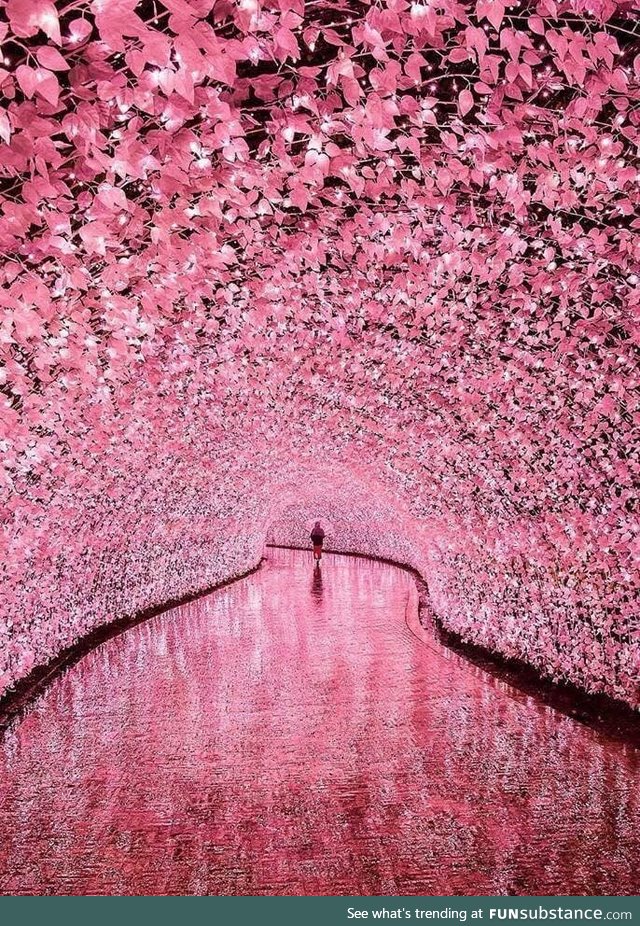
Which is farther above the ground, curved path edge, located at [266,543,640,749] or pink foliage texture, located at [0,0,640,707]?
pink foliage texture, located at [0,0,640,707]

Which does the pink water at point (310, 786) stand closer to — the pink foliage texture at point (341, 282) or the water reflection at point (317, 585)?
the pink foliage texture at point (341, 282)

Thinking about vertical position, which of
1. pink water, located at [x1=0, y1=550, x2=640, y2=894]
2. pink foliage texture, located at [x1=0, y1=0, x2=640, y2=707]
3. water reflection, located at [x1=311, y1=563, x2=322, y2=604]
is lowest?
water reflection, located at [x1=311, y1=563, x2=322, y2=604]

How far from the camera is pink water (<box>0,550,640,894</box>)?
15.1 ft

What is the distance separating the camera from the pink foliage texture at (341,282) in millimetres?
3363

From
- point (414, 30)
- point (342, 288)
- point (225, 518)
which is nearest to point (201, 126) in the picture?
point (414, 30)

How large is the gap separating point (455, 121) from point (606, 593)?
190 inches

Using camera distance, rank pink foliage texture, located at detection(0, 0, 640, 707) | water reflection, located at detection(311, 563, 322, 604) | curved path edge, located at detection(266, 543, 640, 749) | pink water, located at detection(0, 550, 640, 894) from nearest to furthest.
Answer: pink foliage texture, located at detection(0, 0, 640, 707), pink water, located at detection(0, 550, 640, 894), curved path edge, located at detection(266, 543, 640, 749), water reflection, located at detection(311, 563, 322, 604)

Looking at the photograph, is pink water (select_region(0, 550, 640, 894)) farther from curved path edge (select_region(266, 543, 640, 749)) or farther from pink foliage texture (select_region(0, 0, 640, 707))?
pink foliage texture (select_region(0, 0, 640, 707))

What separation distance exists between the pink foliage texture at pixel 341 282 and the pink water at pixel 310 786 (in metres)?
1.16

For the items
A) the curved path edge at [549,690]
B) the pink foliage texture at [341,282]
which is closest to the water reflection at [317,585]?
the curved path edge at [549,690]

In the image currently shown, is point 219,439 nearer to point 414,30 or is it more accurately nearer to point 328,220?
point 328,220

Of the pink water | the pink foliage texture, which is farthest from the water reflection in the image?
the pink water

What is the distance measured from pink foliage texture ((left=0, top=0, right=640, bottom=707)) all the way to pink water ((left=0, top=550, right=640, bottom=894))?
45.8 inches

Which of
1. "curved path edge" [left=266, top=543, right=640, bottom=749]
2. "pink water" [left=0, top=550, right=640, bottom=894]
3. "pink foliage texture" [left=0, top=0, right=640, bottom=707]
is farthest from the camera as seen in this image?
"curved path edge" [left=266, top=543, right=640, bottom=749]
